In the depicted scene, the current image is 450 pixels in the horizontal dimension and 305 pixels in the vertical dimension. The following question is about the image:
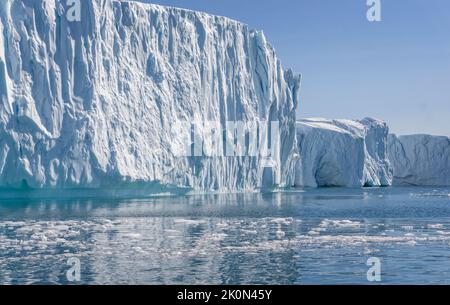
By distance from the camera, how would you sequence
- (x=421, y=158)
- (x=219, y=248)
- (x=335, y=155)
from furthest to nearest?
(x=421, y=158), (x=335, y=155), (x=219, y=248)

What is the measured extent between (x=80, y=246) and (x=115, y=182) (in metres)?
15.7

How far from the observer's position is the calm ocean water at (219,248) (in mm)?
9933

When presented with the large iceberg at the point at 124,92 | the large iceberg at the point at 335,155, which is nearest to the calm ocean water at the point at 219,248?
the large iceberg at the point at 124,92

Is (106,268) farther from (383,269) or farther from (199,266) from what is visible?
(383,269)

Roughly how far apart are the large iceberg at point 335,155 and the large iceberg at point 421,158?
945 cm

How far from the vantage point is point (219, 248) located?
12.9m

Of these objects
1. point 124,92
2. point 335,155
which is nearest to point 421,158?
point 335,155

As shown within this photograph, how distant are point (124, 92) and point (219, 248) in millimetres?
18672

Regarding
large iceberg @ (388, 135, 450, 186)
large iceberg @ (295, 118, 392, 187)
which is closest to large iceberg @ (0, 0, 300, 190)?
large iceberg @ (295, 118, 392, 187)

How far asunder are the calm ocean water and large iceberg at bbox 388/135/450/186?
44890mm

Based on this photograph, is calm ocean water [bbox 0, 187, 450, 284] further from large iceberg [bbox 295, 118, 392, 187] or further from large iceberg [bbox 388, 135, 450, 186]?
large iceberg [bbox 388, 135, 450, 186]

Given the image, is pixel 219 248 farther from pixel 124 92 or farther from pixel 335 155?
pixel 335 155

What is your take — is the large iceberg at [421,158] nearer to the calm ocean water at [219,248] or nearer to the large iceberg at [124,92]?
the large iceberg at [124,92]
